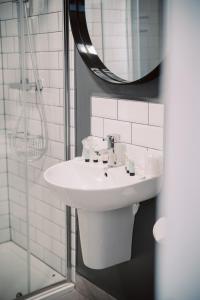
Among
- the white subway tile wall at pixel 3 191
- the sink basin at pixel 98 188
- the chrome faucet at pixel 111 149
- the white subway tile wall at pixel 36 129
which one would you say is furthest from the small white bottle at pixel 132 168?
the white subway tile wall at pixel 3 191

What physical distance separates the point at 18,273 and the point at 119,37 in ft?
4.88

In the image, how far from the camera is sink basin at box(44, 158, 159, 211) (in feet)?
4.92

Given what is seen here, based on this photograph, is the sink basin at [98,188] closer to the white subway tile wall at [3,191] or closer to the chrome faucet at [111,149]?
the chrome faucet at [111,149]

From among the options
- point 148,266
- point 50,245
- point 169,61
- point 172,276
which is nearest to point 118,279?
point 148,266

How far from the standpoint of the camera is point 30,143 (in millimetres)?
2309

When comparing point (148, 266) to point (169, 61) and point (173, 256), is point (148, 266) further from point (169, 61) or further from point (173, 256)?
point (169, 61)

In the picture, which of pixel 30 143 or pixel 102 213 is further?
pixel 30 143

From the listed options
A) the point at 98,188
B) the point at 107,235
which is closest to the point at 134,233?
the point at 107,235

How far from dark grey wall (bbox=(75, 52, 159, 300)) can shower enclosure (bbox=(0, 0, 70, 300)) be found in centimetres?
16

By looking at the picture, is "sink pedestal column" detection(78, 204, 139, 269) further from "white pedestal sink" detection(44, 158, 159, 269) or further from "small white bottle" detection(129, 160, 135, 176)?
"small white bottle" detection(129, 160, 135, 176)

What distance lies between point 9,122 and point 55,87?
352 mm

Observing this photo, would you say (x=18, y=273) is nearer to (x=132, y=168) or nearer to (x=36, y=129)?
(x=36, y=129)

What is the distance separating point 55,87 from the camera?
225 cm

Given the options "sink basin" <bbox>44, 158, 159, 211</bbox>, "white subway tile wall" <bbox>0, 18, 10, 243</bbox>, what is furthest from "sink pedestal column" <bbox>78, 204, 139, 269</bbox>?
"white subway tile wall" <bbox>0, 18, 10, 243</bbox>
